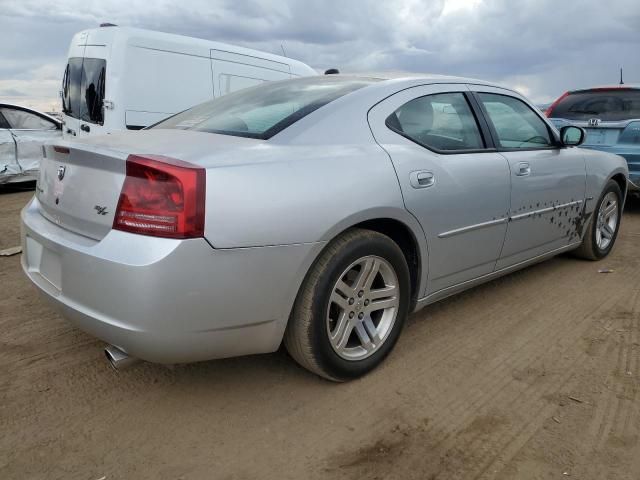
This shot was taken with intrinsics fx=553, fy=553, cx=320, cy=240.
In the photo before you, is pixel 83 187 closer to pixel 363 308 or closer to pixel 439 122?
pixel 363 308

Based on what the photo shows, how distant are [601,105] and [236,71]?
4.67m

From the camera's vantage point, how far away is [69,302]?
2.29m

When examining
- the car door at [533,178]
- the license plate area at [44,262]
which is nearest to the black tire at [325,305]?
the license plate area at [44,262]

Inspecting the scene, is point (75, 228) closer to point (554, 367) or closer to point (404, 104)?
point (404, 104)

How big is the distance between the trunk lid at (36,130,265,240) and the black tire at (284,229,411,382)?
22.2 inches

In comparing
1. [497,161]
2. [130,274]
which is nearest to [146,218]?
[130,274]

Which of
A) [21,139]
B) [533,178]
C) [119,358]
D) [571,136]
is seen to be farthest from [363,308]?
[21,139]

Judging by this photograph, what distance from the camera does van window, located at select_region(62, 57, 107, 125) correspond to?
6.42 meters

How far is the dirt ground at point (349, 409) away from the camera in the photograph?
2.13m

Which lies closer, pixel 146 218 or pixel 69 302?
pixel 146 218

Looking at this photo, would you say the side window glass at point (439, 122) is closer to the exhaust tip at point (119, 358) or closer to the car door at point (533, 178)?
the car door at point (533, 178)

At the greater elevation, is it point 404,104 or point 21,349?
point 404,104

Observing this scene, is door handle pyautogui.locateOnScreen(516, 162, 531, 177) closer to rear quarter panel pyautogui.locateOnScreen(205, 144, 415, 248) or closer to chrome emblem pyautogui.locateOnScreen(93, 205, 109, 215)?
rear quarter panel pyautogui.locateOnScreen(205, 144, 415, 248)

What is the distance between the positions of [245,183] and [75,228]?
0.78 metres
